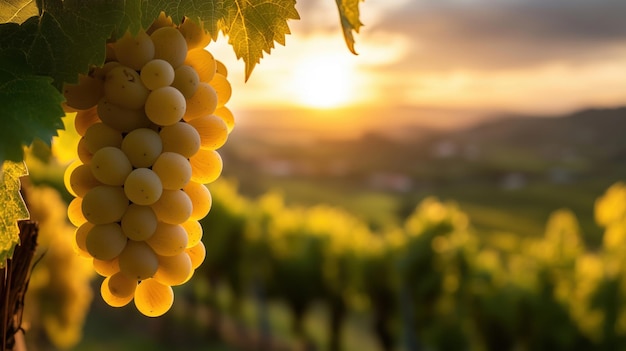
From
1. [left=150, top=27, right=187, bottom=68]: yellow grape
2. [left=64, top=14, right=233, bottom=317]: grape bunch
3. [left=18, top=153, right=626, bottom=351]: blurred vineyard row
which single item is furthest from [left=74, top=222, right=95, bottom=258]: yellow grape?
[left=18, top=153, right=626, bottom=351]: blurred vineyard row

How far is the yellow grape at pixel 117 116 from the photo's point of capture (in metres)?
0.74

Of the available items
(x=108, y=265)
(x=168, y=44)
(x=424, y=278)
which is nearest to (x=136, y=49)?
(x=168, y=44)

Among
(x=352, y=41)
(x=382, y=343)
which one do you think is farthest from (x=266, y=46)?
(x=382, y=343)

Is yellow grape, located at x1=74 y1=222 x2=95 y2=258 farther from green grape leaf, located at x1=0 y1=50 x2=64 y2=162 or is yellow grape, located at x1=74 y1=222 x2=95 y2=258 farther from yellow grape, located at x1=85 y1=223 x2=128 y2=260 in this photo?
green grape leaf, located at x1=0 y1=50 x2=64 y2=162

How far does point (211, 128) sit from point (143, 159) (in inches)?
3.7

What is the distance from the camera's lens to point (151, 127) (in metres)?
0.77

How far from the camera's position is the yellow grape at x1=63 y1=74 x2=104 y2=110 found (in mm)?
757

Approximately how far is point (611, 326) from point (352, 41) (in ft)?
41.6

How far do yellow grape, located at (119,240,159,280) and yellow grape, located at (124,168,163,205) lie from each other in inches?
2.0

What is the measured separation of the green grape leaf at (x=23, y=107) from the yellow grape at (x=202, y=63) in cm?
18

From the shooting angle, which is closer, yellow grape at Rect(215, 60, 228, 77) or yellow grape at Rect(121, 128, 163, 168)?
yellow grape at Rect(121, 128, 163, 168)

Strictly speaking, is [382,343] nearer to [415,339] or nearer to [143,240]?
[415,339]

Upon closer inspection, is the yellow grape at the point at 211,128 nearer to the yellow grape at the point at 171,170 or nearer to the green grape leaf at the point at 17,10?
the yellow grape at the point at 171,170

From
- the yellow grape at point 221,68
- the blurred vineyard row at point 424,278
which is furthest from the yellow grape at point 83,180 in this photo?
the blurred vineyard row at point 424,278
